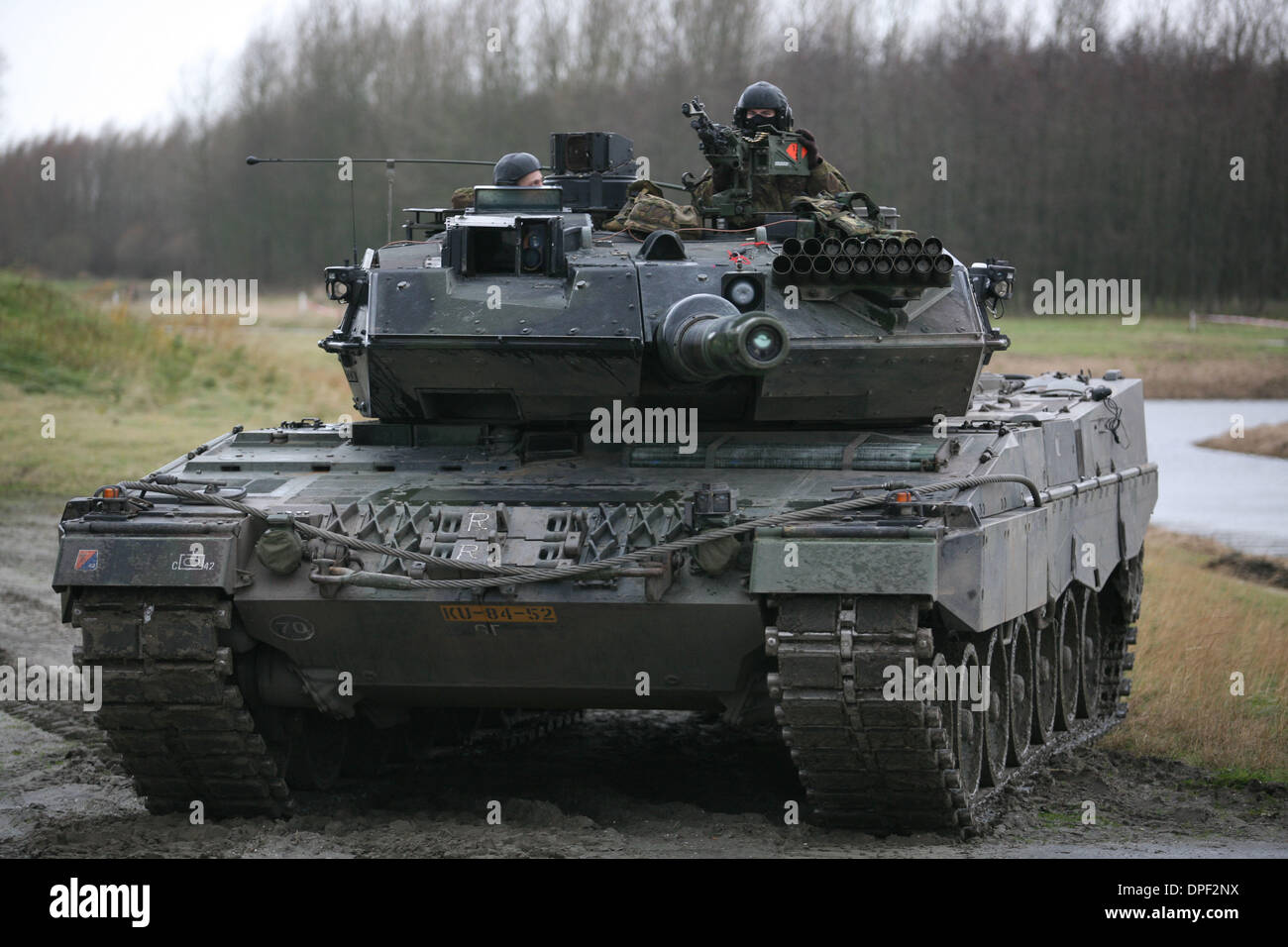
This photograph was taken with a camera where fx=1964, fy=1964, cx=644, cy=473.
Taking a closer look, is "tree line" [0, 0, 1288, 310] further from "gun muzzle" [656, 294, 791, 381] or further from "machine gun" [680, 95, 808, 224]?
"gun muzzle" [656, 294, 791, 381]

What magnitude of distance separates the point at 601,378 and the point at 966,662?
105 inches

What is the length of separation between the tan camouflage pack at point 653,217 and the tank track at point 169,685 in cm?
397

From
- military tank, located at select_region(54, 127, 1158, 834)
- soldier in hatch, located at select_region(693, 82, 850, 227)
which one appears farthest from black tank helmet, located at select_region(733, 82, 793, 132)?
military tank, located at select_region(54, 127, 1158, 834)

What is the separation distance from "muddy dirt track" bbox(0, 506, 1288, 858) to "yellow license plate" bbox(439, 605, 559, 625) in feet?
3.80

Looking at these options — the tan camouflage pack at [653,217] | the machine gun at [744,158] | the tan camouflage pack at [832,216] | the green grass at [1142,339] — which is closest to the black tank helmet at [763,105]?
the machine gun at [744,158]

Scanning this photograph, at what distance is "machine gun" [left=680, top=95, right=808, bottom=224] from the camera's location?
13.2 m

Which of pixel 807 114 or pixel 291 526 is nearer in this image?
pixel 291 526

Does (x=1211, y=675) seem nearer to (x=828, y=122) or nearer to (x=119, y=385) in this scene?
(x=828, y=122)

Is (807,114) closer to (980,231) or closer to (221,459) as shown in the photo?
(980,231)

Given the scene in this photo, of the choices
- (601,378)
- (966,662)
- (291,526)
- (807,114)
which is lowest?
(966,662)

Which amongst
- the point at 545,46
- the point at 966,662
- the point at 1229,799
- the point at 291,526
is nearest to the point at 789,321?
the point at 966,662

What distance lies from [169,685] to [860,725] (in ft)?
11.8

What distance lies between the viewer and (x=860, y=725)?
32.2ft

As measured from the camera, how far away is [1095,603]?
49.0 feet
